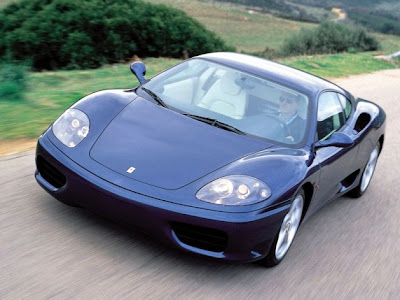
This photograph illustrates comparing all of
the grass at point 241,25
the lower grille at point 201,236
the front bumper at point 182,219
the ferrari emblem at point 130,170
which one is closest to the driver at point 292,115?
the front bumper at point 182,219

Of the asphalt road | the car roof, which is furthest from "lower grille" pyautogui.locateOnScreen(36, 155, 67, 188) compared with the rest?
the car roof

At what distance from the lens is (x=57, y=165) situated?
4547 mm

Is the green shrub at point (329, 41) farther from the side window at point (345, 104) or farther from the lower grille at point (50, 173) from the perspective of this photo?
the lower grille at point (50, 173)

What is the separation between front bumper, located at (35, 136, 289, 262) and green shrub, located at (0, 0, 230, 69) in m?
10.5

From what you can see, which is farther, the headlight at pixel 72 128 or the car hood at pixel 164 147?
the headlight at pixel 72 128

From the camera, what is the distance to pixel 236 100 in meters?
5.42

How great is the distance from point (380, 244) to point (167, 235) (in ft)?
7.44

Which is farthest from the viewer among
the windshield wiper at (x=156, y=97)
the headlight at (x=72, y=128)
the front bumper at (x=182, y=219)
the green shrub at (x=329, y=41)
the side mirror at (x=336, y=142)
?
the green shrub at (x=329, y=41)

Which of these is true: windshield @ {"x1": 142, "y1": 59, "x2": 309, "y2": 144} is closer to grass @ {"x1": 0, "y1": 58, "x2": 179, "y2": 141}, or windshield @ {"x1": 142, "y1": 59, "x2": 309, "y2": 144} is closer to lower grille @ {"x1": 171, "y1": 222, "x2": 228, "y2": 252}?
lower grille @ {"x1": 171, "y1": 222, "x2": 228, "y2": 252}

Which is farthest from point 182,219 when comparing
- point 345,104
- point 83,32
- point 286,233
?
point 83,32

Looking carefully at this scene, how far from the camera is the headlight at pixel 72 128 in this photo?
4727 millimetres

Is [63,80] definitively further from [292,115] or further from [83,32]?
[292,115]

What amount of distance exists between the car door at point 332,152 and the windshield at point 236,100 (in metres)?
0.23

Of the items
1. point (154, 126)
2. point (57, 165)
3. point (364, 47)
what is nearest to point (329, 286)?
point (154, 126)
